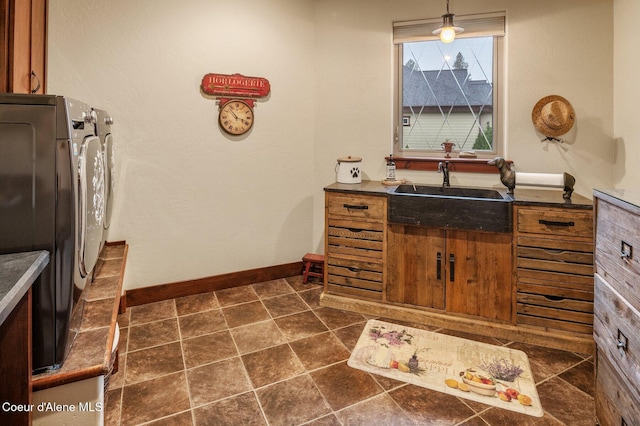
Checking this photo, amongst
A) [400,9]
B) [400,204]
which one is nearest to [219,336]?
[400,204]

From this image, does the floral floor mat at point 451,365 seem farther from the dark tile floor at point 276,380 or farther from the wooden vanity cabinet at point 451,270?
the wooden vanity cabinet at point 451,270

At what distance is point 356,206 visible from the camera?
2783mm

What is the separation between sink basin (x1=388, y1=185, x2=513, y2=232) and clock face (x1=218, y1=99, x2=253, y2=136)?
1381 mm

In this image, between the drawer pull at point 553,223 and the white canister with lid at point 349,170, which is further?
the white canister with lid at point 349,170

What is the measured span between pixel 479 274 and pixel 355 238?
87 centimetres

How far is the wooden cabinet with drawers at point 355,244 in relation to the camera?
273 cm

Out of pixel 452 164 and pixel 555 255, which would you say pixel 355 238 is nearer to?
pixel 452 164

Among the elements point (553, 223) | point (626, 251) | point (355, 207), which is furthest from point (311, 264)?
point (626, 251)

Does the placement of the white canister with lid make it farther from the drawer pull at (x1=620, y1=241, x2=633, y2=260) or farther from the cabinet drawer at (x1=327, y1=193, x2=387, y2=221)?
the drawer pull at (x1=620, y1=241, x2=633, y2=260)

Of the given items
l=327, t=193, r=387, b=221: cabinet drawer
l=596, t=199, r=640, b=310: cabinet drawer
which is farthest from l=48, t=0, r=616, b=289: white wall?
l=596, t=199, r=640, b=310: cabinet drawer

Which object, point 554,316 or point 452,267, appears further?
point 452,267

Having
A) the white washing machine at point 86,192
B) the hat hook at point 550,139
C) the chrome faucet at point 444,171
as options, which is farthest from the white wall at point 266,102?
the white washing machine at point 86,192

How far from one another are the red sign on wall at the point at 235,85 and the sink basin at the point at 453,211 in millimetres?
1453

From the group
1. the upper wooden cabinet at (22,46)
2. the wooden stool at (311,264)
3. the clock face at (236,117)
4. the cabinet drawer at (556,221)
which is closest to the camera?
the upper wooden cabinet at (22,46)
